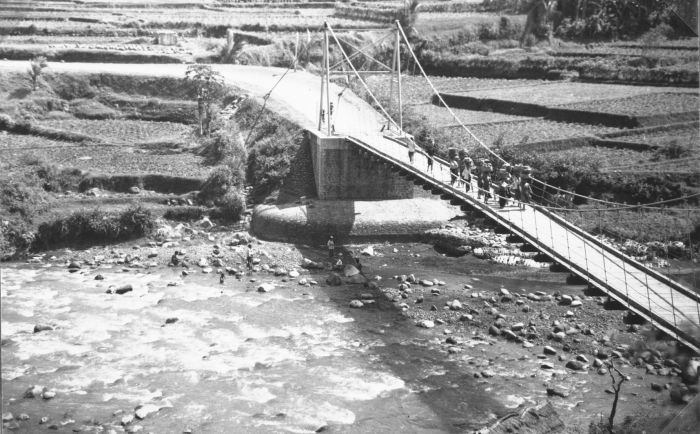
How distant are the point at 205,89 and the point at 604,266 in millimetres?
20380

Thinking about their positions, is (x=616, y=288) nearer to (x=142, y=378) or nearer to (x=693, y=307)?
(x=693, y=307)

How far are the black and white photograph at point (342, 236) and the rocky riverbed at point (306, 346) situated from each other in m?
0.06

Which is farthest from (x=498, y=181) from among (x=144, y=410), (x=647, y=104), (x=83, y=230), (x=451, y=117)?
(x=647, y=104)

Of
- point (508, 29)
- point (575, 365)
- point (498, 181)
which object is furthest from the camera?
point (508, 29)

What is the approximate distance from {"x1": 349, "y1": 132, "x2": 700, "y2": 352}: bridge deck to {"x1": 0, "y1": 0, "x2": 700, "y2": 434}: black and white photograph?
7cm

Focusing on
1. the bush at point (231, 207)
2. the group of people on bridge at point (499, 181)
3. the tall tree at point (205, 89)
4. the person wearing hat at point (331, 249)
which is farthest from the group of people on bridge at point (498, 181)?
the tall tree at point (205, 89)

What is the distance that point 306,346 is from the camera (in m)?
17.3

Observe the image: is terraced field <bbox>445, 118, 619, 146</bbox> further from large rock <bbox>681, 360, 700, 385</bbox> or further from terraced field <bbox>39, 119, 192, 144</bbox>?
large rock <bbox>681, 360, 700, 385</bbox>

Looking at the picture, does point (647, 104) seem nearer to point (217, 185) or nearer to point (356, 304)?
point (217, 185)

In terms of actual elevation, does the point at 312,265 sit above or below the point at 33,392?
above

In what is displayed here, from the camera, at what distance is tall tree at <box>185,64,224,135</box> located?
1243 inches

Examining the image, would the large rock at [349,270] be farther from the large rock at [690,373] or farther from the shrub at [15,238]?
the large rock at [690,373]

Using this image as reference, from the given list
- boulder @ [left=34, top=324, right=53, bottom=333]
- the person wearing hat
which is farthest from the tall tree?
boulder @ [left=34, top=324, right=53, bottom=333]

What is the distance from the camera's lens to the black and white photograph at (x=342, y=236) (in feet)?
48.9
